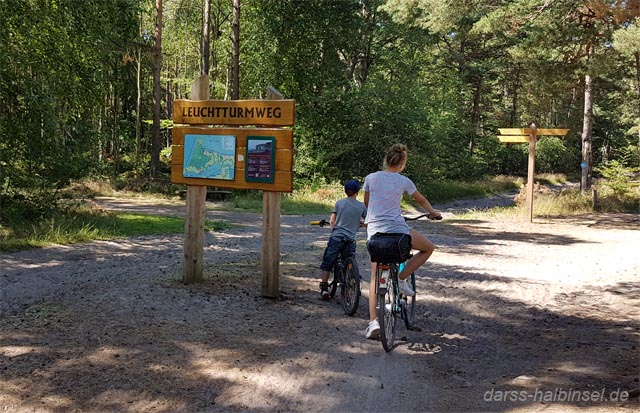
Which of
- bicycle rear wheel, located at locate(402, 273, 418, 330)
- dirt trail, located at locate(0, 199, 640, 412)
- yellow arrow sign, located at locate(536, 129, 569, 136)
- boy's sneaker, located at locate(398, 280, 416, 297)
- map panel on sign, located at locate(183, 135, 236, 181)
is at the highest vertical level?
yellow arrow sign, located at locate(536, 129, 569, 136)

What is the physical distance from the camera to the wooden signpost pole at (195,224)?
25.1ft

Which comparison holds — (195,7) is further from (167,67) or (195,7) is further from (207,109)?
(207,109)

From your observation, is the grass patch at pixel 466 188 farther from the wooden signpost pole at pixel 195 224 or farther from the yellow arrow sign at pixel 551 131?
the wooden signpost pole at pixel 195 224

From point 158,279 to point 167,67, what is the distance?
42.4 m

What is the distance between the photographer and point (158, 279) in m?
7.96

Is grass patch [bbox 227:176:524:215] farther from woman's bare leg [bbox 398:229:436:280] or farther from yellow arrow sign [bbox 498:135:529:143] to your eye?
woman's bare leg [bbox 398:229:436:280]

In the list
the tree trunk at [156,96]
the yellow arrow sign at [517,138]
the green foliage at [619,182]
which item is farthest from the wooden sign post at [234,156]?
the green foliage at [619,182]

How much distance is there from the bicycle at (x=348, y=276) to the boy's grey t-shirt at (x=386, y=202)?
1.24m

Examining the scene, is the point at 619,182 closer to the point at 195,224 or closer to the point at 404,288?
the point at 195,224

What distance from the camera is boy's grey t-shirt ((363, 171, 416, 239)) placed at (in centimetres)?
517

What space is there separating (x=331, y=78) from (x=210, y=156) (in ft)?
85.2

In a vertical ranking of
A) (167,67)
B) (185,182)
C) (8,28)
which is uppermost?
(167,67)

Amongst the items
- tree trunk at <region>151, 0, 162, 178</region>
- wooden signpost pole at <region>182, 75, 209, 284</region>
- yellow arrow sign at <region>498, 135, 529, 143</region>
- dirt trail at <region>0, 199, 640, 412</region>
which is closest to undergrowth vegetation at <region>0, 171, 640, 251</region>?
dirt trail at <region>0, 199, 640, 412</region>

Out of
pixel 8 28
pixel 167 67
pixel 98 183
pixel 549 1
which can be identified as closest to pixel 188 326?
pixel 8 28
